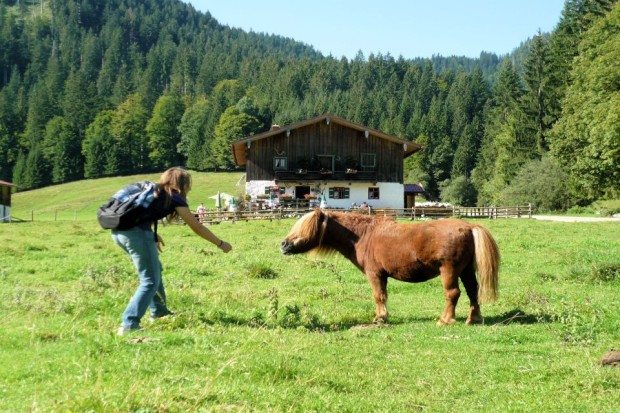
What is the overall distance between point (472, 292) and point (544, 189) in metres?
50.1

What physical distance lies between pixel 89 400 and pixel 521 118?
7199 cm

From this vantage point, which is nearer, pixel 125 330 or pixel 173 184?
pixel 125 330

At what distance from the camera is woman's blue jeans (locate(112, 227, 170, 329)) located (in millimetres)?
7008

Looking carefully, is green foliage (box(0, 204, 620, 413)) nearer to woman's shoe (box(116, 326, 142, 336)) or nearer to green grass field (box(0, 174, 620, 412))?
green grass field (box(0, 174, 620, 412))

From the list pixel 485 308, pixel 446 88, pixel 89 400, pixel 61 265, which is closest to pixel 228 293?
pixel 485 308

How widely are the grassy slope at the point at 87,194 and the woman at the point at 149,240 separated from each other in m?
69.3

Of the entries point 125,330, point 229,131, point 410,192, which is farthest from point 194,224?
point 229,131

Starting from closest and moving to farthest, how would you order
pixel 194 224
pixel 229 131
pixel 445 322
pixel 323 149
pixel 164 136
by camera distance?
pixel 194 224, pixel 445 322, pixel 323 149, pixel 229 131, pixel 164 136

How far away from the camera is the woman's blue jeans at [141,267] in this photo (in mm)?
7008

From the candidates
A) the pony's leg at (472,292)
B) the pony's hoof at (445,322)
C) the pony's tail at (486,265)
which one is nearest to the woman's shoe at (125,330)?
the pony's hoof at (445,322)

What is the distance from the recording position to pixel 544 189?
55156 millimetres

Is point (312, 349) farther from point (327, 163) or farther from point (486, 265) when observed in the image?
point (327, 163)

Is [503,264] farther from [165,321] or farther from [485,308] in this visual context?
[165,321]

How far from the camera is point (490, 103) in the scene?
Answer: 438 feet
